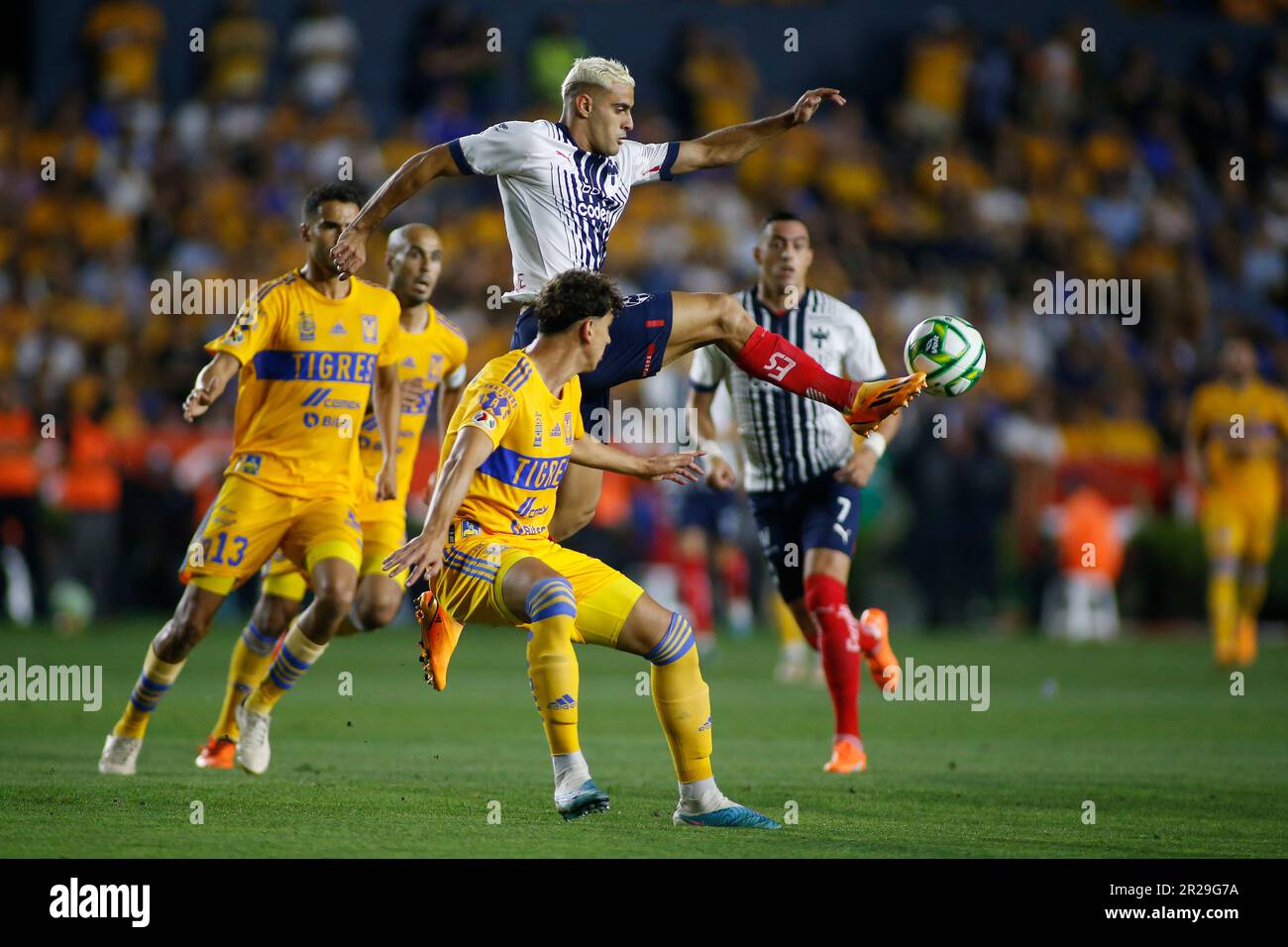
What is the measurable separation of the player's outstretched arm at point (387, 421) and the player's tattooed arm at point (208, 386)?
1106 millimetres

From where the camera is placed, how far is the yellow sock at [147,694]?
8.05 meters

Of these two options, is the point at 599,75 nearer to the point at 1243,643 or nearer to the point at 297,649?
the point at 297,649

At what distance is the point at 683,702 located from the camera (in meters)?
6.59

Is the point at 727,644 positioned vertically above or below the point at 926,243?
below

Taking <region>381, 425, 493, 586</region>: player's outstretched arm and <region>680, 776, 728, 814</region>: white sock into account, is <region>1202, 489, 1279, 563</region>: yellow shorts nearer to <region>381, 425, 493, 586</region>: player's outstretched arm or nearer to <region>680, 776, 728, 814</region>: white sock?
<region>680, 776, 728, 814</region>: white sock

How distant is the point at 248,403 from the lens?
837 centimetres

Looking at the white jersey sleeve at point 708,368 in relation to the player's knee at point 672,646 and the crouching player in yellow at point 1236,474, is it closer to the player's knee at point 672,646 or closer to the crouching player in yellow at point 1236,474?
the player's knee at point 672,646

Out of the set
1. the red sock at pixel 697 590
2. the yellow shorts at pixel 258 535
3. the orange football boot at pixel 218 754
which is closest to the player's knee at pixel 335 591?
the yellow shorts at pixel 258 535

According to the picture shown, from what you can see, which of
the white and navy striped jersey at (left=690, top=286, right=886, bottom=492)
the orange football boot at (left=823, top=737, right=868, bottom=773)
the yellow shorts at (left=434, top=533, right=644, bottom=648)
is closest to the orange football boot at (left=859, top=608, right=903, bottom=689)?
the orange football boot at (left=823, top=737, right=868, bottom=773)

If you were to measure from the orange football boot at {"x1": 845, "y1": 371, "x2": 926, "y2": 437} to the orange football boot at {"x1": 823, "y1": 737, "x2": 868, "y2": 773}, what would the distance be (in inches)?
85.9

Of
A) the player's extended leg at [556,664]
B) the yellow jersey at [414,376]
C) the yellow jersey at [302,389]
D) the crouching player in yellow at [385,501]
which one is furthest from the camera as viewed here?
the yellow jersey at [414,376]
